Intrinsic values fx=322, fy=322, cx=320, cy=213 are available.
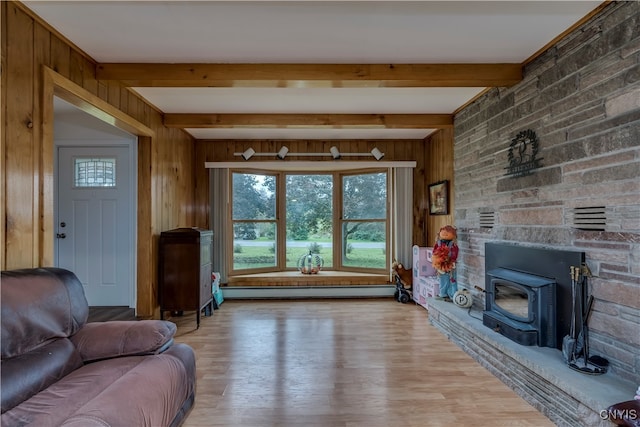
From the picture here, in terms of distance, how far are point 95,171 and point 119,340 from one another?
3.12 m

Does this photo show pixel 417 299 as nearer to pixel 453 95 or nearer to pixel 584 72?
pixel 453 95

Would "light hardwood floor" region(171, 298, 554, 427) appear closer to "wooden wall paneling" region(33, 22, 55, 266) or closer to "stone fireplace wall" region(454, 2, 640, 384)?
"stone fireplace wall" region(454, 2, 640, 384)

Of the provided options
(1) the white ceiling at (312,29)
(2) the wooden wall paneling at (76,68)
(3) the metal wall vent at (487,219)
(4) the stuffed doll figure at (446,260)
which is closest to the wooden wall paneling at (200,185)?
(1) the white ceiling at (312,29)

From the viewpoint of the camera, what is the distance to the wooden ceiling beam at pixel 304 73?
2717mm

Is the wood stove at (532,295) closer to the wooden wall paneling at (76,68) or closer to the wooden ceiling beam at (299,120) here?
the wooden ceiling beam at (299,120)

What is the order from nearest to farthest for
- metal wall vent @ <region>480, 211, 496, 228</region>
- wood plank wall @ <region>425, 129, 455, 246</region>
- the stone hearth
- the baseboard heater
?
1. the stone hearth
2. metal wall vent @ <region>480, 211, 496, 228</region>
3. wood plank wall @ <region>425, 129, 455, 246</region>
4. the baseboard heater

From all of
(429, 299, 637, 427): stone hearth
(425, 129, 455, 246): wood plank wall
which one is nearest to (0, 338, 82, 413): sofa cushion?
(429, 299, 637, 427): stone hearth

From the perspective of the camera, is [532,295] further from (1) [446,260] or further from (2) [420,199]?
(2) [420,199]

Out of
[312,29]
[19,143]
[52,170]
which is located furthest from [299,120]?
[19,143]

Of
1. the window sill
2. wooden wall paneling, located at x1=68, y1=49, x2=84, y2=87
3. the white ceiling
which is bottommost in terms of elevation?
the window sill

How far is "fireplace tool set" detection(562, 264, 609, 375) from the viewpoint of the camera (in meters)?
2.00

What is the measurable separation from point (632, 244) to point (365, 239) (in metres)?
3.79

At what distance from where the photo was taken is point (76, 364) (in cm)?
179

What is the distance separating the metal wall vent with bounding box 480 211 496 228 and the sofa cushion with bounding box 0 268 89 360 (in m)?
3.49
